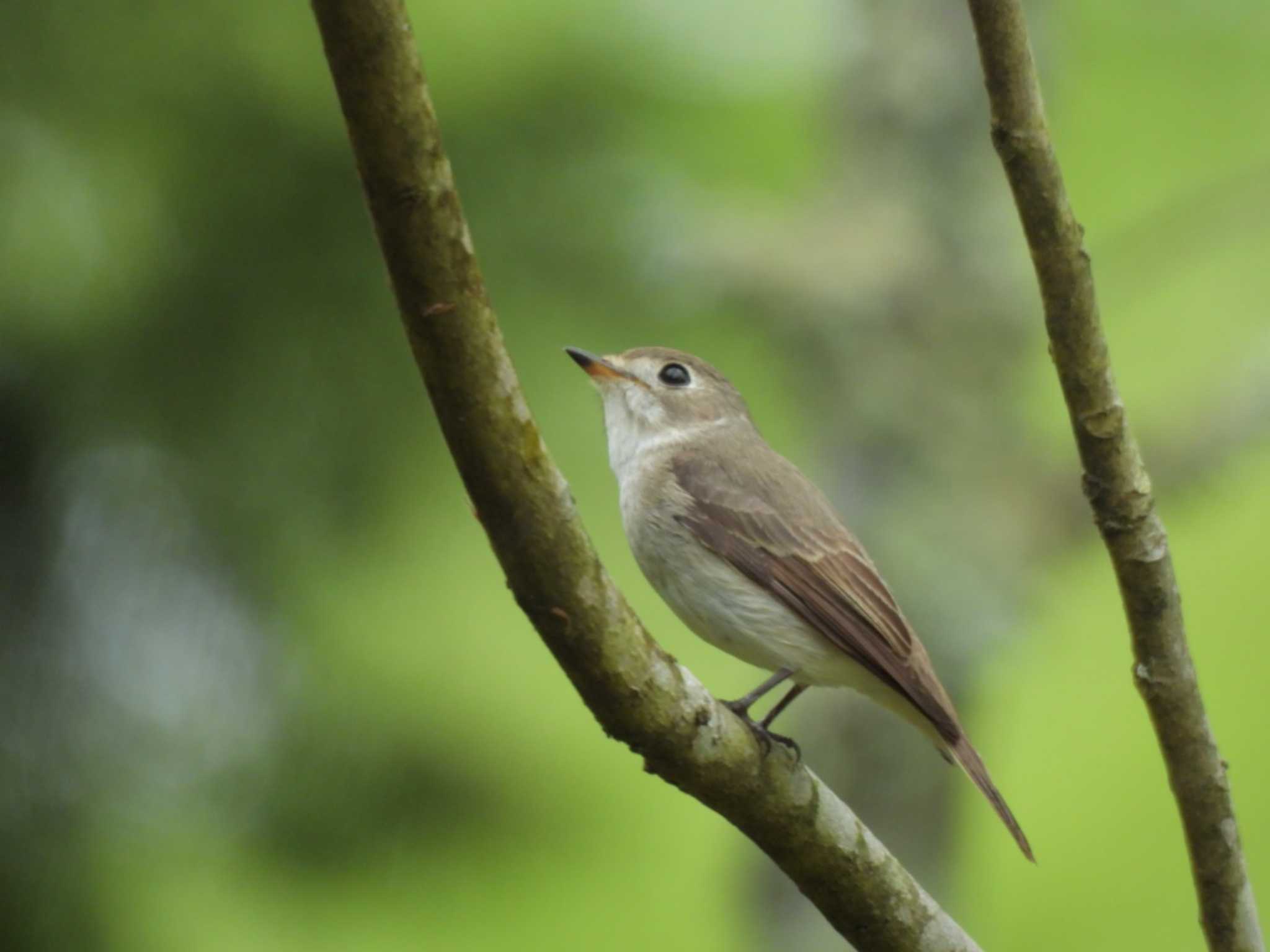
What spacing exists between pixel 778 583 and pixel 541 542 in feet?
5.34

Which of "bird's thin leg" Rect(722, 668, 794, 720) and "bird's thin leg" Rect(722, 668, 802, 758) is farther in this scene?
"bird's thin leg" Rect(722, 668, 794, 720)

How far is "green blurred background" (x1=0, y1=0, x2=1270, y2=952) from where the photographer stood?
3.54 m

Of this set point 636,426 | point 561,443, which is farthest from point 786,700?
point 561,443

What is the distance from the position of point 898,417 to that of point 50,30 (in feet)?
16.7

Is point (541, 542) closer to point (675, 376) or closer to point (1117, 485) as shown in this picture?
point (1117, 485)

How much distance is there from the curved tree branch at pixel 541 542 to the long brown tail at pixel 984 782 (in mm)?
379

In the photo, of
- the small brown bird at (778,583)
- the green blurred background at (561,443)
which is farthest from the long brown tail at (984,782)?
the green blurred background at (561,443)

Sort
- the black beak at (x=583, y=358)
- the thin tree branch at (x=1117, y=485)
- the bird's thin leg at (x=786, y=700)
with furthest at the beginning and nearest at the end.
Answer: the black beak at (x=583, y=358) < the bird's thin leg at (x=786, y=700) < the thin tree branch at (x=1117, y=485)

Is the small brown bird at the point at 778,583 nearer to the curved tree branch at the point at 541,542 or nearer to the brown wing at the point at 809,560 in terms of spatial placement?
the brown wing at the point at 809,560

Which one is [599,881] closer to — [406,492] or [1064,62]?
[406,492]

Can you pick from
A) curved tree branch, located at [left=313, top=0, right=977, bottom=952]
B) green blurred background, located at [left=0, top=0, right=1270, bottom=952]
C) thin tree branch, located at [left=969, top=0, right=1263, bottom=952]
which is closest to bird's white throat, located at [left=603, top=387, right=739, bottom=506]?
green blurred background, located at [left=0, top=0, right=1270, bottom=952]

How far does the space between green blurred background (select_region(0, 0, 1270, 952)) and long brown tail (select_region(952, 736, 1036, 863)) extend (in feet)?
3.55

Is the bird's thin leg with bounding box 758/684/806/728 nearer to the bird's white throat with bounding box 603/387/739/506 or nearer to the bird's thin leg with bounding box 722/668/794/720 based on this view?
the bird's thin leg with bounding box 722/668/794/720

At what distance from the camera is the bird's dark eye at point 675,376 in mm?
4910
